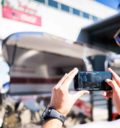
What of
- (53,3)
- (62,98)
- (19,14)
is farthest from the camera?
(53,3)

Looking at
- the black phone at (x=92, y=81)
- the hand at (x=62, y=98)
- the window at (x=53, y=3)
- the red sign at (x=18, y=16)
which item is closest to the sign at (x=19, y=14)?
the red sign at (x=18, y=16)

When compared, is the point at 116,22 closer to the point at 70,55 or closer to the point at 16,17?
the point at 70,55

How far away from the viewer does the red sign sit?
1.90m

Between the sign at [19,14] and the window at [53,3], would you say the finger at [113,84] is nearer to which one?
the sign at [19,14]

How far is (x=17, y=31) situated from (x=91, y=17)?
2.10 ft

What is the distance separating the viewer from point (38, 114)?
2676 mm

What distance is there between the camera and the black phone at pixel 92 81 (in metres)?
0.75

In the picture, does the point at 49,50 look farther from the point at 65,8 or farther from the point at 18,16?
the point at 18,16

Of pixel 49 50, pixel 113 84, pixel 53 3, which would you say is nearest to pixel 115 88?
pixel 113 84

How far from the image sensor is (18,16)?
77.1 inches

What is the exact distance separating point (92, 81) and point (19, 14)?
1.25 meters

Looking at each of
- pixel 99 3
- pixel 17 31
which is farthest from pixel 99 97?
pixel 17 31

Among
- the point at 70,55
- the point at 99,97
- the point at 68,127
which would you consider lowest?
the point at 68,127

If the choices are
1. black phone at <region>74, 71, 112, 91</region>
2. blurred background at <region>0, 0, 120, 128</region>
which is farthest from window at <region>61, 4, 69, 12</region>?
black phone at <region>74, 71, 112, 91</region>
